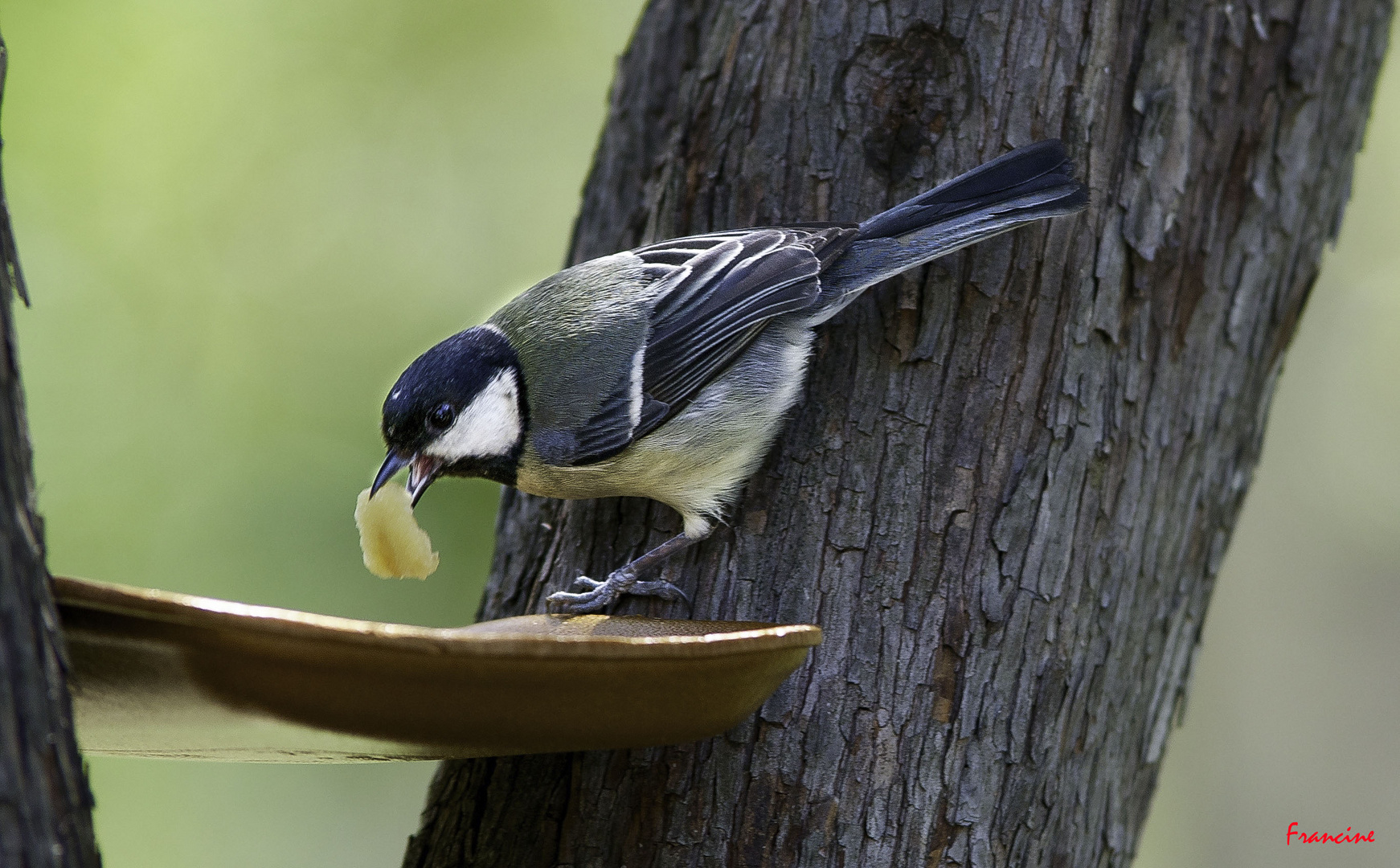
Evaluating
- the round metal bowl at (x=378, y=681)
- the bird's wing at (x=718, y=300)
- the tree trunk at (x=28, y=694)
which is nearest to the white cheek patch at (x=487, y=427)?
the bird's wing at (x=718, y=300)

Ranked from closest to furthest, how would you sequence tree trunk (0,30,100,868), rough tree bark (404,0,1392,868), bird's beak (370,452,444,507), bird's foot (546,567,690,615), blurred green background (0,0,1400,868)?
tree trunk (0,30,100,868), rough tree bark (404,0,1392,868), bird's foot (546,567,690,615), bird's beak (370,452,444,507), blurred green background (0,0,1400,868)

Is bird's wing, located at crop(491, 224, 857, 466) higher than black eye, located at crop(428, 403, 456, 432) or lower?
higher

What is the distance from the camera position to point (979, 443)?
2.18 metres

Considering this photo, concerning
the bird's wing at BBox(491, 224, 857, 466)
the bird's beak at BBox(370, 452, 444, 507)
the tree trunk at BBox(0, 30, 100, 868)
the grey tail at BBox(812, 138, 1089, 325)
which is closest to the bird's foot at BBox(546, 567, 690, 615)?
the bird's wing at BBox(491, 224, 857, 466)

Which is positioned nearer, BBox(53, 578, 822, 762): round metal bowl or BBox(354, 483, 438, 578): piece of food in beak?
BBox(53, 578, 822, 762): round metal bowl

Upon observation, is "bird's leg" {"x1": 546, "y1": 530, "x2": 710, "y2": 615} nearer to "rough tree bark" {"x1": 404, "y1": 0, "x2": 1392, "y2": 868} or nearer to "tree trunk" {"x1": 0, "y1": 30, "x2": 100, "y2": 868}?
"rough tree bark" {"x1": 404, "y1": 0, "x2": 1392, "y2": 868}

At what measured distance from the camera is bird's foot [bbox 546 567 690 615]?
225cm

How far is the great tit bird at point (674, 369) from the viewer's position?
89.7 inches

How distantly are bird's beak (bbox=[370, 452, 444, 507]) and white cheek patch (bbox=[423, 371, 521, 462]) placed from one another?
23 millimetres

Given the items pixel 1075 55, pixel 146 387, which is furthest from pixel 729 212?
pixel 146 387

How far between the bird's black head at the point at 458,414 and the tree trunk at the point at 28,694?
104cm

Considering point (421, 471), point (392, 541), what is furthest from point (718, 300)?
point (392, 541)

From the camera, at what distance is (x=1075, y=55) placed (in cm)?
232

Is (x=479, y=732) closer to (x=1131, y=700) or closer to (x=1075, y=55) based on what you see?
(x=1131, y=700)
